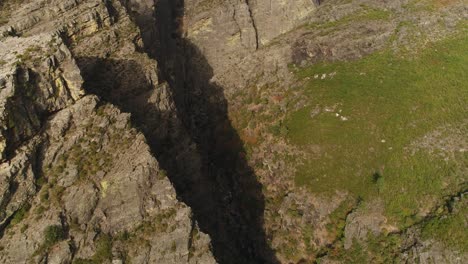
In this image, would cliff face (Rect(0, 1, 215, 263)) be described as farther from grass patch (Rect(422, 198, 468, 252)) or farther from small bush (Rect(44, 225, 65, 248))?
grass patch (Rect(422, 198, 468, 252))

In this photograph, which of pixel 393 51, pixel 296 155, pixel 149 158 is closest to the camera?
pixel 149 158

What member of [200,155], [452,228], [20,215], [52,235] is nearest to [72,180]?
[20,215]

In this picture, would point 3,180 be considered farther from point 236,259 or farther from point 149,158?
point 236,259

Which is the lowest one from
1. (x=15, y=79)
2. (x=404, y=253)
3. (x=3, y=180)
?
(x=404, y=253)

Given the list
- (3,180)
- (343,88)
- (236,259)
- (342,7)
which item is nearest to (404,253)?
(236,259)

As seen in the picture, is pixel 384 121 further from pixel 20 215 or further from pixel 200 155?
pixel 20 215

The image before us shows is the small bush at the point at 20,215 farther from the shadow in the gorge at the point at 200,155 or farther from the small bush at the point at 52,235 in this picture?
the shadow in the gorge at the point at 200,155

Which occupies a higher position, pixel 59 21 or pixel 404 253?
pixel 59 21

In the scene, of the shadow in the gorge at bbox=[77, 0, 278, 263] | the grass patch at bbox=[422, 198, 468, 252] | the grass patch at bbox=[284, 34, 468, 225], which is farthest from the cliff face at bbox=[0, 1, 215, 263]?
the grass patch at bbox=[422, 198, 468, 252]
